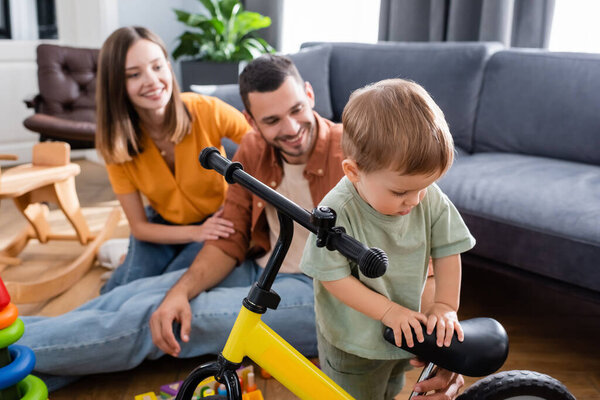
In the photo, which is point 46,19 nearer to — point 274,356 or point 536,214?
point 536,214

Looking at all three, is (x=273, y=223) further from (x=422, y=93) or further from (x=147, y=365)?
(x=422, y=93)

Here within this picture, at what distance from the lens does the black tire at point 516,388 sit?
0.96 m

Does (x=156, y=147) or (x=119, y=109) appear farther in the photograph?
(x=156, y=147)

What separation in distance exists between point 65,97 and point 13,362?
2.88 m

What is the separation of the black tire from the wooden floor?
56 cm

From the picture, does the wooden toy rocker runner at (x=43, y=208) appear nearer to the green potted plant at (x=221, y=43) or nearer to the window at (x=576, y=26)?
the green potted plant at (x=221, y=43)

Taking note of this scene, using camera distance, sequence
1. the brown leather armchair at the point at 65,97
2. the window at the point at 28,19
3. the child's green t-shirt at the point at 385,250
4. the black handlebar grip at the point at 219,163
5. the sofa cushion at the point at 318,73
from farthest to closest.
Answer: the window at the point at 28,19 → the brown leather armchair at the point at 65,97 → the sofa cushion at the point at 318,73 → the child's green t-shirt at the point at 385,250 → the black handlebar grip at the point at 219,163

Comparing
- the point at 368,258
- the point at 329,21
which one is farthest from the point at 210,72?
the point at 368,258

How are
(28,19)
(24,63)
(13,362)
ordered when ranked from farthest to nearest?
(28,19) → (24,63) → (13,362)

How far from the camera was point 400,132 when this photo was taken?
83 cm

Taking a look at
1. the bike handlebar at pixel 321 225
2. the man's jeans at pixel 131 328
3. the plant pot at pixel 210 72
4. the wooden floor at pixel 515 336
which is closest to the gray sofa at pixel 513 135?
the wooden floor at pixel 515 336

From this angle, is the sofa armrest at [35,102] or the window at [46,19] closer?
the sofa armrest at [35,102]

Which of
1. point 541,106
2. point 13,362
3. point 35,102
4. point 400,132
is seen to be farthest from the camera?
point 35,102

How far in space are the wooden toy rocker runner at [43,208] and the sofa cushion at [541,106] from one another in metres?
1.62
